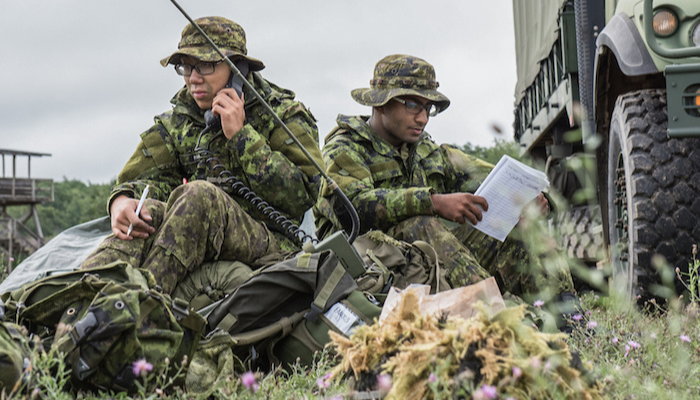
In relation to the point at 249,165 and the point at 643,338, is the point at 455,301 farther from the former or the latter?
the point at 249,165

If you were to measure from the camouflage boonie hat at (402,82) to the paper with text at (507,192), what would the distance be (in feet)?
2.04

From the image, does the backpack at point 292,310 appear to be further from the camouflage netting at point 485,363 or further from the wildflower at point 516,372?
the wildflower at point 516,372

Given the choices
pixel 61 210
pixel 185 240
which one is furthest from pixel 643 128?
pixel 61 210

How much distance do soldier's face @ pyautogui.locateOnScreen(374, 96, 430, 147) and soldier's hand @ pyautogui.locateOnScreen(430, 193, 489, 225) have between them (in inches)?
Answer: 22.0

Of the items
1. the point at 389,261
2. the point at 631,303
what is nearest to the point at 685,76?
the point at 631,303

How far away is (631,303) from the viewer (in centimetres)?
352

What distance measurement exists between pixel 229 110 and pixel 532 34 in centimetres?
512

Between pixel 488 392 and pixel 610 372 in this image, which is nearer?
pixel 488 392

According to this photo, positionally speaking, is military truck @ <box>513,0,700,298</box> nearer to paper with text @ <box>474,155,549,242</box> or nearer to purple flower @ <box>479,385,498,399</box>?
paper with text @ <box>474,155,549,242</box>

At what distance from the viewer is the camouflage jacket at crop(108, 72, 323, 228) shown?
11.6 feet

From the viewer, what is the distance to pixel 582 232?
6117 mm

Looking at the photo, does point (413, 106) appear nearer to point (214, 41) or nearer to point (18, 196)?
point (214, 41)

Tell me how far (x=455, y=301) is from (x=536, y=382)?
60cm

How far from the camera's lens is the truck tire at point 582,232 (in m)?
5.66
